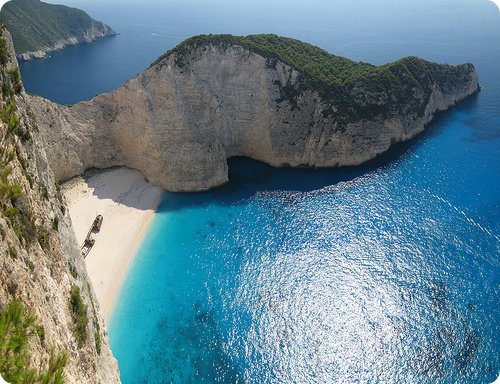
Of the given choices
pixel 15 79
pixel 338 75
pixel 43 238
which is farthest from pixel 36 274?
pixel 338 75

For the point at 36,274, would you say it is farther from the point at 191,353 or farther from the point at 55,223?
the point at 191,353

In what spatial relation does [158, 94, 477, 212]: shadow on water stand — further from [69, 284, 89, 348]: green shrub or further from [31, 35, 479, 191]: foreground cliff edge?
[69, 284, 89, 348]: green shrub

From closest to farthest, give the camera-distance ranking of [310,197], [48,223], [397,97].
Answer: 1. [48,223]
2. [310,197]
3. [397,97]

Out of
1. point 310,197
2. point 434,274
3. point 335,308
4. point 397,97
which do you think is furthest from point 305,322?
point 397,97

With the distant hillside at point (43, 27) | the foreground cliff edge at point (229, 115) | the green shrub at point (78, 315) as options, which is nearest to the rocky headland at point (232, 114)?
the foreground cliff edge at point (229, 115)

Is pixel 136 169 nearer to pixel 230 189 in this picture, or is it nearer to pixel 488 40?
pixel 230 189

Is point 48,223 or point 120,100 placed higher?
point 48,223
